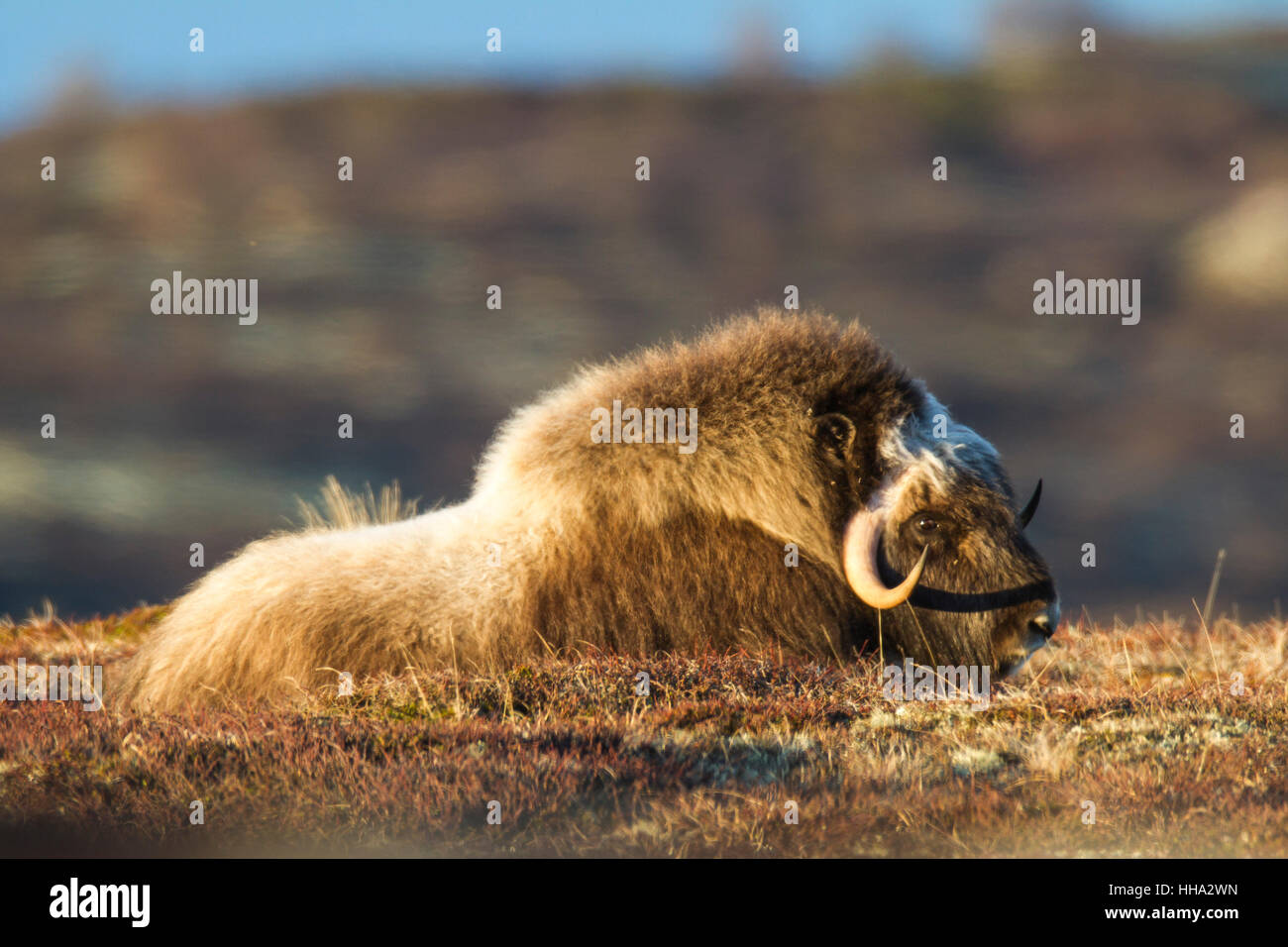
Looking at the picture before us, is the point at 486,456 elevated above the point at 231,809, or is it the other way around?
the point at 486,456

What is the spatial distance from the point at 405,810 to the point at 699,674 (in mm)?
2048

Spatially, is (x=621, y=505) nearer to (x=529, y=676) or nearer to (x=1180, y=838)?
(x=529, y=676)

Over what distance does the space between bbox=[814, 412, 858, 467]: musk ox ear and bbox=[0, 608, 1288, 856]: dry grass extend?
106 centimetres

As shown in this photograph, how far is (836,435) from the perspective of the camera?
276 inches

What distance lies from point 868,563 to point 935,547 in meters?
0.37

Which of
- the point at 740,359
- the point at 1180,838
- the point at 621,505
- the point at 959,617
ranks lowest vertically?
the point at 1180,838

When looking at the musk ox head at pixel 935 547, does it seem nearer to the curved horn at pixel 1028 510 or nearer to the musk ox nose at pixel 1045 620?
the musk ox nose at pixel 1045 620

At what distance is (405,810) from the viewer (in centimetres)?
457

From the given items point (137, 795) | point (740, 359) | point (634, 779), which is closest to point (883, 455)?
point (740, 359)

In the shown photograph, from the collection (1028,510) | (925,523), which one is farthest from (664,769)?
(1028,510)

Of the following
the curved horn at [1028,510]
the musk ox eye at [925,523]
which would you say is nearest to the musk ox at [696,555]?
the musk ox eye at [925,523]

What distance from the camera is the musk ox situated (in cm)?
673

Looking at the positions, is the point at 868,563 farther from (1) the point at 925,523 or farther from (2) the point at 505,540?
(2) the point at 505,540

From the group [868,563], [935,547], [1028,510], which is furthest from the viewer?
[1028,510]
